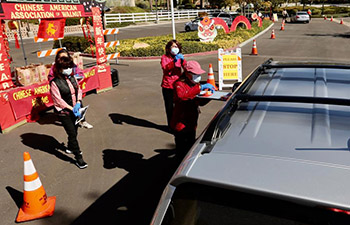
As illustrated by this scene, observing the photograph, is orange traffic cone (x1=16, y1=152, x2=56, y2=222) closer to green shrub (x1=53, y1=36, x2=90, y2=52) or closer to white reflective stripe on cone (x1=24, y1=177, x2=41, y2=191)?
white reflective stripe on cone (x1=24, y1=177, x2=41, y2=191)

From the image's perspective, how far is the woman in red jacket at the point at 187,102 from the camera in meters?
4.11

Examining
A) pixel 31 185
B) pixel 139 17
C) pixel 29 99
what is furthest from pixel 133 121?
pixel 139 17

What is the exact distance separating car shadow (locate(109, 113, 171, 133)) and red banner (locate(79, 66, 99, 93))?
2135 mm

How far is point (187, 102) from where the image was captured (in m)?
4.13

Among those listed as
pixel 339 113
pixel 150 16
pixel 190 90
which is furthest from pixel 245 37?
pixel 150 16

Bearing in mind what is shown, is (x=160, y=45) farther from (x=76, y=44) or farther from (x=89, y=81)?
(x=89, y=81)

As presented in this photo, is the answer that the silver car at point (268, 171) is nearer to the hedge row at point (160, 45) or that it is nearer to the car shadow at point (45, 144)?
the car shadow at point (45, 144)

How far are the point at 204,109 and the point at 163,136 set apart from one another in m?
2.06

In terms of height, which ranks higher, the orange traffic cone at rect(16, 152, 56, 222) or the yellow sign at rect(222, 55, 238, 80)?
the yellow sign at rect(222, 55, 238, 80)

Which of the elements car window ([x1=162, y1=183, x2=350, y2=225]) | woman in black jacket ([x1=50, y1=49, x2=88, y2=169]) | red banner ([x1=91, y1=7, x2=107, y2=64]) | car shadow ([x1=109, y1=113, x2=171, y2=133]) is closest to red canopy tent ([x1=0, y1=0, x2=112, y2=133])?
red banner ([x1=91, y1=7, x2=107, y2=64])

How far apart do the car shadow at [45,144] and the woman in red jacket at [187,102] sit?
2905mm

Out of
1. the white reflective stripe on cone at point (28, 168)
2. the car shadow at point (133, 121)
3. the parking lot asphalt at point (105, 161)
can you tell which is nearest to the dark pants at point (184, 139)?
the parking lot asphalt at point (105, 161)

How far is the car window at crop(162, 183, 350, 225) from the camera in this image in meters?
1.54

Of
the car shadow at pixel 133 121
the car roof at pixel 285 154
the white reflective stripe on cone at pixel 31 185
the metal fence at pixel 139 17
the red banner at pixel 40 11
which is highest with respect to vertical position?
the metal fence at pixel 139 17
